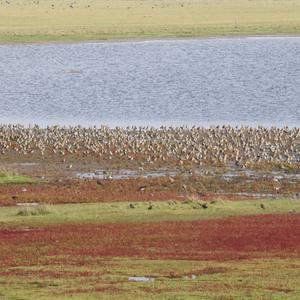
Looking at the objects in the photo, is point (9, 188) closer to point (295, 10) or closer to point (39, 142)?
point (39, 142)

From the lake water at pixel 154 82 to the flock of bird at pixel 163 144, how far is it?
18.4 feet

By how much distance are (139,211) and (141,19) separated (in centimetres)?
6793

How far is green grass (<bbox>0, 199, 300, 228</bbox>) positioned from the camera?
95.0 feet

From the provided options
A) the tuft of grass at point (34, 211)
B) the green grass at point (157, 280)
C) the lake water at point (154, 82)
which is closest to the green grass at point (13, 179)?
the tuft of grass at point (34, 211)

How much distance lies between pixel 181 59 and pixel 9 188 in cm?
4783

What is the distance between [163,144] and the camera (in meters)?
41.6

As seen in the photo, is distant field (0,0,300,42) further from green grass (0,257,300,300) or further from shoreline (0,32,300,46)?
green grass (0,257,300,300)

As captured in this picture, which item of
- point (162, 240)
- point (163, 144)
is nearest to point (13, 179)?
point (163, 144)

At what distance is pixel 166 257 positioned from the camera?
76.1 feet

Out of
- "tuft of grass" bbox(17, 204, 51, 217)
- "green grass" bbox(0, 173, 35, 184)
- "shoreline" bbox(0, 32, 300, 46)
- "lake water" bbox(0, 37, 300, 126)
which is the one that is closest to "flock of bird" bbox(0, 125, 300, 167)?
"green grass" bbox(0, 173, 35, 184)

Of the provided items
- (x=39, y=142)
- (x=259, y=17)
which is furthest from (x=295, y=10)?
(x=39, y=142)

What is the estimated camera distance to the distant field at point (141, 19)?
282 feet

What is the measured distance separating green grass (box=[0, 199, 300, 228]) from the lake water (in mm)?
19075

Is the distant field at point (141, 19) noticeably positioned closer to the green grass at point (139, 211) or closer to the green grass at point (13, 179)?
the green grass at point (13, 179)
